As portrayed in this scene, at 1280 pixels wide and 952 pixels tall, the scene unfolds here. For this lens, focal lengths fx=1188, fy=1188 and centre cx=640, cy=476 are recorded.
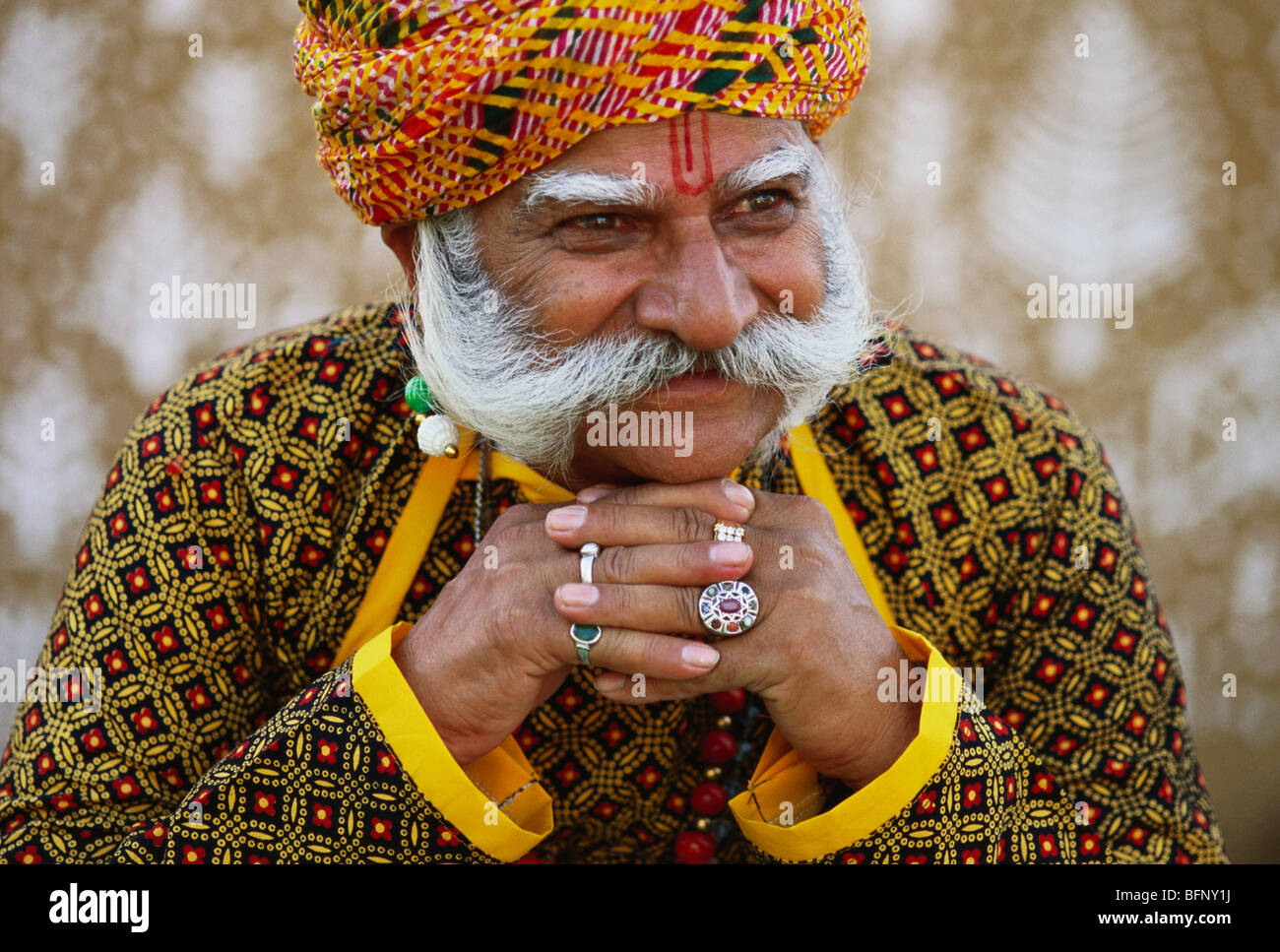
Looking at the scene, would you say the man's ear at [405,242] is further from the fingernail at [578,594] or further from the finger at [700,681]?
the finger at [700,681]

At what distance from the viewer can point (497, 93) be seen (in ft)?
6.60

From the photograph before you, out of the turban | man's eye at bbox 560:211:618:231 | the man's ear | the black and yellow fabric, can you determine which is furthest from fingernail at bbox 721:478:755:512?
the man's ear

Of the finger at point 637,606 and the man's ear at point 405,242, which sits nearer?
the finger at point 637,606

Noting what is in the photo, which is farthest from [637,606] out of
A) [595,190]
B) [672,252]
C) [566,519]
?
[595,190]

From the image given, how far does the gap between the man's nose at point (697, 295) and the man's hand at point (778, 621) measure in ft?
0.91

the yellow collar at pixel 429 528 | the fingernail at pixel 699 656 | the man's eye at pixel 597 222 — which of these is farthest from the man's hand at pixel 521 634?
the man's eye at pixel 597 222

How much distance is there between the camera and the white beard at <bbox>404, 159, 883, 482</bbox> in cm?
206

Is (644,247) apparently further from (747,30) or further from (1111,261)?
(1111,261)

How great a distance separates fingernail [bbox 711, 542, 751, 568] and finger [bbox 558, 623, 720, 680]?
0.14 m

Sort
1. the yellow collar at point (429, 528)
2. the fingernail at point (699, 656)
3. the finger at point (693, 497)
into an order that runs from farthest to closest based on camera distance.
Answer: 1. the yellow collar at point (429, 528)
2. the finger at point (693, 497)
3. the fingernail at point (699, 656)

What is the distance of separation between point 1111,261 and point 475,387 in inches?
104

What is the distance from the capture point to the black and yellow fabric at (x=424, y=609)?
6.87 feet

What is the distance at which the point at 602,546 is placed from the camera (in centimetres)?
203

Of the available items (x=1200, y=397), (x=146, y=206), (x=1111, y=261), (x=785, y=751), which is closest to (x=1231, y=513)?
(x=1200, y=397)
